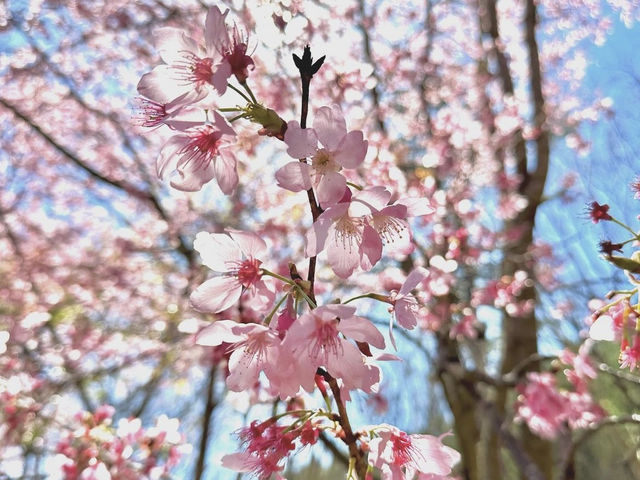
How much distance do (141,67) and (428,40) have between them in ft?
10.9

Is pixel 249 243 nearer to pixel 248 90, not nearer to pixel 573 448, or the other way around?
pixel 248 90

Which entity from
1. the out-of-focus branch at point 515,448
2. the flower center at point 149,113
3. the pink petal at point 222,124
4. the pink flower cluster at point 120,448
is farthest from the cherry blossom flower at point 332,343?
the out-of-focus branch at point 515,448

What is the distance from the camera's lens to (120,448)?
6.40 feet

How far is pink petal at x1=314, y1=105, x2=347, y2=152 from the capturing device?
0.83 meters

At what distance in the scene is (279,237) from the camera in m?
4.61

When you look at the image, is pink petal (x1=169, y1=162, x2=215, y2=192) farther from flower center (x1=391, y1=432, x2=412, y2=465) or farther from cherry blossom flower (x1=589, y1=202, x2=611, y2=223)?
cherry blossom flower (x1=589, y1=202, x2=611, y2=223)

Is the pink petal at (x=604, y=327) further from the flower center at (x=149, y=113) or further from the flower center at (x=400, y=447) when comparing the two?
the flower center at (x=149, y=113)

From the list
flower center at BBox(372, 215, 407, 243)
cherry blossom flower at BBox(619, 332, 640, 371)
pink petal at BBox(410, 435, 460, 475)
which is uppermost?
flower center at BBox(372, 215, 407, 243)

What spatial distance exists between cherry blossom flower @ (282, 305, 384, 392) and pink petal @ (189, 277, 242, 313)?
17 centimetres

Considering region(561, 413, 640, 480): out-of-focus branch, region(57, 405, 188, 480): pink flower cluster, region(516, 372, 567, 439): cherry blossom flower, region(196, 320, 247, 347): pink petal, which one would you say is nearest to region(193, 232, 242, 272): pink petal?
region(196, 320, 247, 347): pink petal

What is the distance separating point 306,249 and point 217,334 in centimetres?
21

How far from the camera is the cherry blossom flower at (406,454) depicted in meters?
0.85

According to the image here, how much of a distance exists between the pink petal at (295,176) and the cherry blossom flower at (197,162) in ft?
0.54

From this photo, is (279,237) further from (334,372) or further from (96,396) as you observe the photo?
(334,372)
